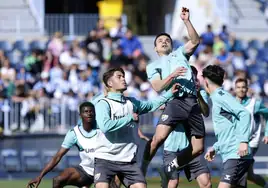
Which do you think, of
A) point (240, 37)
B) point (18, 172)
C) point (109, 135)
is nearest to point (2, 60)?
point (18, 172)

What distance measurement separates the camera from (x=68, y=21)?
89.4 feet

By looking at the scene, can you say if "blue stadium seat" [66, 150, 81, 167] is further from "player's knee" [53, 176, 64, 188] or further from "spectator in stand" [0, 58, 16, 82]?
"player's knee" [53, 176, 64, 188]

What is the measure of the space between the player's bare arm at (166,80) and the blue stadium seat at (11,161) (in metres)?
7.62

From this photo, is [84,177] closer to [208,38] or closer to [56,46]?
[56,46]

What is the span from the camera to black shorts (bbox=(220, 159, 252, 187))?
1113cm

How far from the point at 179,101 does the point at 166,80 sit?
1.86 feet

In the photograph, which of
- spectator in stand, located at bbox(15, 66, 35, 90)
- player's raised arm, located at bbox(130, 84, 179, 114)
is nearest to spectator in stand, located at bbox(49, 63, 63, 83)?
spectator in stand, located at bbox(15, 66, 35, 90)

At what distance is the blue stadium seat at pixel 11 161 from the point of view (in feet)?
62.7

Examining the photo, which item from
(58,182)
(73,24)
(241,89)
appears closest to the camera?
(58,182)

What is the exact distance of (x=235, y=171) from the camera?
1116 centimetres

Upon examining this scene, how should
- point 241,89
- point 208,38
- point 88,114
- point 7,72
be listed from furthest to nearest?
point 208,38
point 7,72
point 241,89
point 88,114

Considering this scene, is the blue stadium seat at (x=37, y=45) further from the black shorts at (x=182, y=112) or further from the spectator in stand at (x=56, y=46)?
the black shorts at (x=182, y=112)

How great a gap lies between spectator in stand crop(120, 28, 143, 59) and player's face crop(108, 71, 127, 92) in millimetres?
13036

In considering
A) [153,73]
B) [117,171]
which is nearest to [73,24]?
[153,73]
